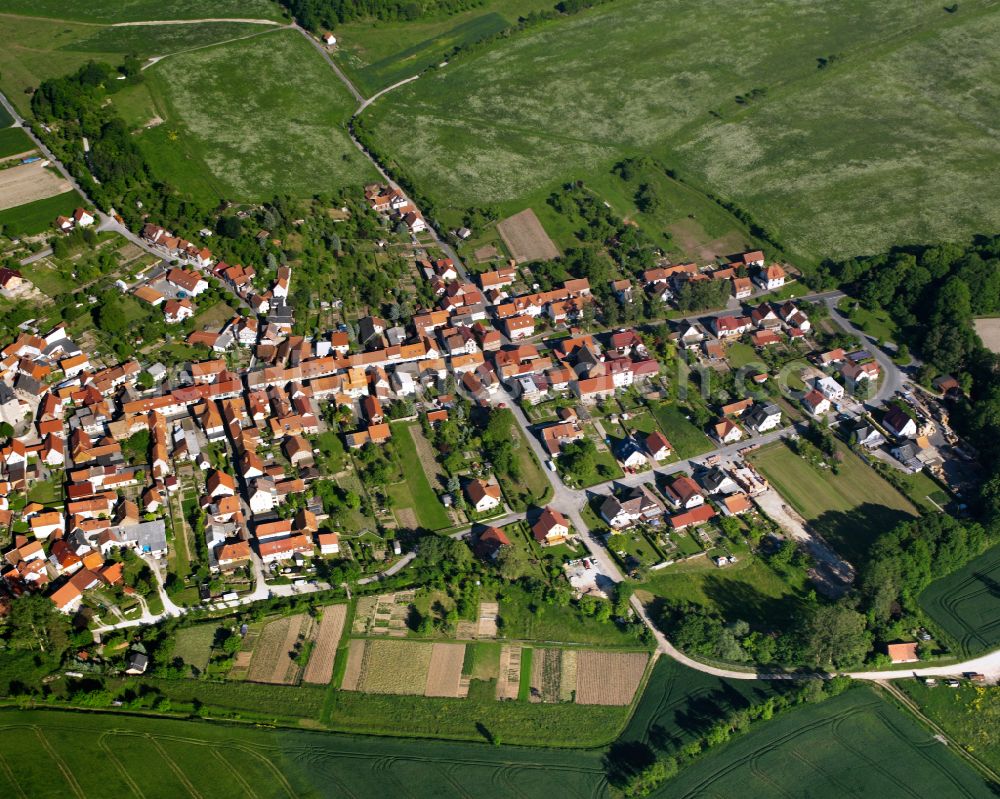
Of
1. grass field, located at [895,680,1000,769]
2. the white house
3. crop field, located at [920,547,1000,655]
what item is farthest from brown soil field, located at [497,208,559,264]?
grass field, located at [895,680,1000,769]

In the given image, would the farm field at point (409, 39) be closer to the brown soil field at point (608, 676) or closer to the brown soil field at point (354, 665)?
the brown soil field at point (354, 665)

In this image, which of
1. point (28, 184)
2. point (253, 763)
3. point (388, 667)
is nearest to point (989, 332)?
point (388, 667)

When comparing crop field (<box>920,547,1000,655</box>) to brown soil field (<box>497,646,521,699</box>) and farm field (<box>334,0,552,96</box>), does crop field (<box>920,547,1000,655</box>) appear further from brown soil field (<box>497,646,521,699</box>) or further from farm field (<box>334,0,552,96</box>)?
farm field (<box>334,0,552,96</box>)

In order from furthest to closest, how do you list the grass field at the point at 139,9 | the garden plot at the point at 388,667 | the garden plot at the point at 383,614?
the grass field at the point at 139,9 → the garden plot at the point at 383,614 → the garden plot at the point at 388,667

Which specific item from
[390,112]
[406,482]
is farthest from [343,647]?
[390,112]

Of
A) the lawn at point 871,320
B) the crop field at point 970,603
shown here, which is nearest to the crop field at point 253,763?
the crop field at point 970,603

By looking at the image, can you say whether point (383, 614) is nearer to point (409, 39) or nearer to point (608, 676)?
point (608, 676)

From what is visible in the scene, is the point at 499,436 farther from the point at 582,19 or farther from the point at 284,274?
the point at 582,19
